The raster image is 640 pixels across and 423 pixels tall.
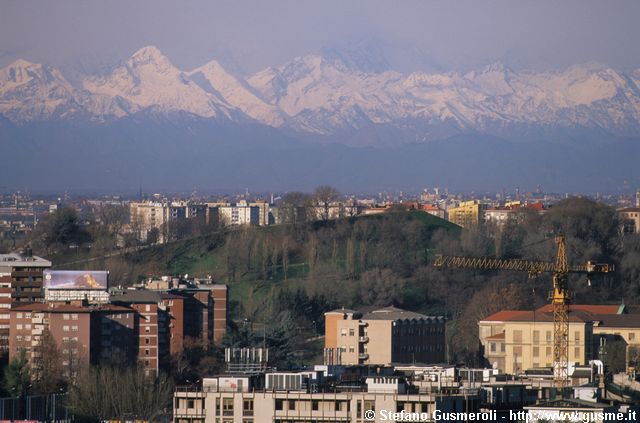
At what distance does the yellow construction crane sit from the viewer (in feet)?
176

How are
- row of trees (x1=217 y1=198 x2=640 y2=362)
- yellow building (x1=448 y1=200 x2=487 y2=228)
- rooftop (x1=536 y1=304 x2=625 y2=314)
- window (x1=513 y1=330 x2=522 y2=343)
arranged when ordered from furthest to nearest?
yellow building (x1=448 y1=200 x2=487 y2=228) → row of trees (x1=217 y1=198 x2=640 y2=362) → rooftop (x1=536 y1=304 x2=625 y2=314) → window (x1=513 y1=330 x2=522 y2=343)

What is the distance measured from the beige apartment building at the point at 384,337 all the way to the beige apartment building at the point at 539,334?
198cm

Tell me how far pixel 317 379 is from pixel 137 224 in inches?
3302

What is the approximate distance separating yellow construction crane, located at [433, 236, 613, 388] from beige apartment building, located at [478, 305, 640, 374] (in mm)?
1308

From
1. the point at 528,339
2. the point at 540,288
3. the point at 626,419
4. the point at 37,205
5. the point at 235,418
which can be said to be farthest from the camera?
the point at 37,205

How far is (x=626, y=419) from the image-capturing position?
98.2ft

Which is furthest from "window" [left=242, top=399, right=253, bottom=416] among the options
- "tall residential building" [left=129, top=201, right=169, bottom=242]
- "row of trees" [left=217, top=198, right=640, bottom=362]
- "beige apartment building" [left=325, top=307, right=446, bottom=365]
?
"tall residential building" [left=129, top=201, right=169, bottom=242]

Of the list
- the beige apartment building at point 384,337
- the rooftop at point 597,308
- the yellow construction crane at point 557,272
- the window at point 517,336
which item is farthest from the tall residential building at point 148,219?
the window at point 517,336

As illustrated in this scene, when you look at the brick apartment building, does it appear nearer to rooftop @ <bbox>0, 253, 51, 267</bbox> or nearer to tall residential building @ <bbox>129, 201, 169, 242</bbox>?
rooftop @ <bbox>0, 253, 51, 267</bbox>

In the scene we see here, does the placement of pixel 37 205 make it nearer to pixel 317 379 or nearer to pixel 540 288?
→ pixel 540 288

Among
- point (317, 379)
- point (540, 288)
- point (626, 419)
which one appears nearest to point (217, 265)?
point (540, 288)

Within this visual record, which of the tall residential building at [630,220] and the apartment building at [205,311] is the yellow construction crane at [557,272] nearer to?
the apartment building at [205,311]

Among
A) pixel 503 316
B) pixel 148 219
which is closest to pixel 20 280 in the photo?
pixel 503 316

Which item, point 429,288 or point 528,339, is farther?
point 429,288
